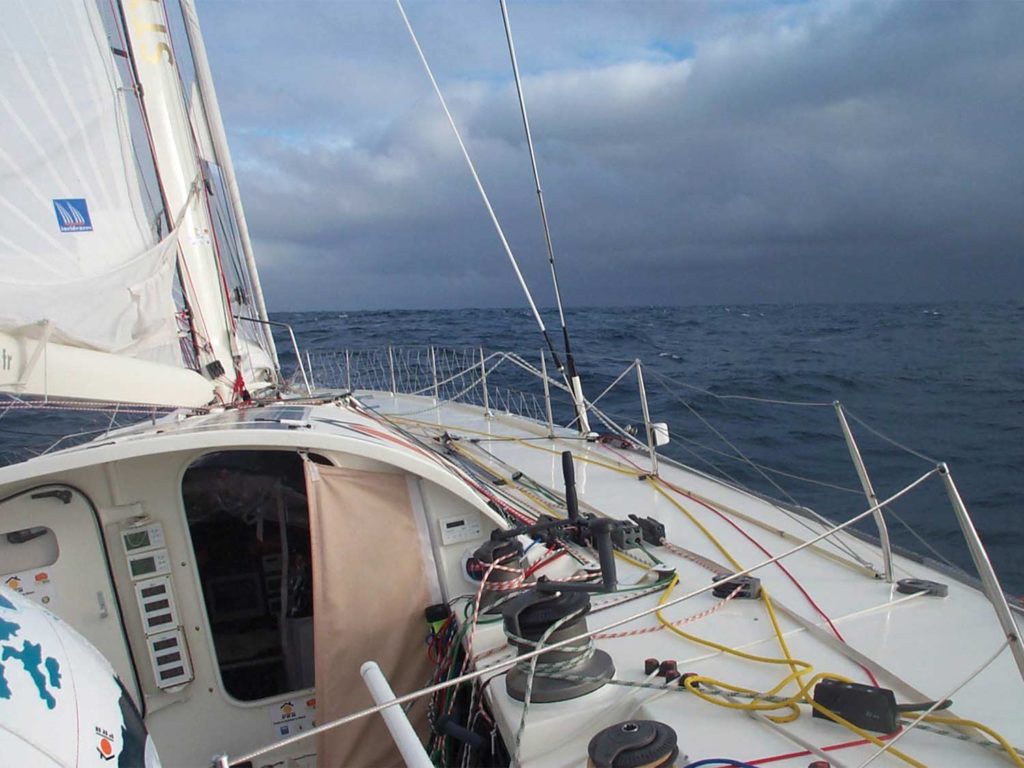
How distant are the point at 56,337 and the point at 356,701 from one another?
1.80 metres

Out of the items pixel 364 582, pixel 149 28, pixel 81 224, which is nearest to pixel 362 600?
pixel 364 582

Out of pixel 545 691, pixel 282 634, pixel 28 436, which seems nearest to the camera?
pixel 545 691

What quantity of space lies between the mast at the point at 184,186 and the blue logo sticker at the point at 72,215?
0.69m

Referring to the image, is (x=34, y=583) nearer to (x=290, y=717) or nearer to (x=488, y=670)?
(x=290, y=717)

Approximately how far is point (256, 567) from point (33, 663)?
7.05ft

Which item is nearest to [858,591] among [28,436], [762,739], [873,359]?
[762,739]

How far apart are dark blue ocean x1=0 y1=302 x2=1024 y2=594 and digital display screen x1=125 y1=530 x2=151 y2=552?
107 inches

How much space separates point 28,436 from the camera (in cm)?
959

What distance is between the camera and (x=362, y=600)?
9.24 feet

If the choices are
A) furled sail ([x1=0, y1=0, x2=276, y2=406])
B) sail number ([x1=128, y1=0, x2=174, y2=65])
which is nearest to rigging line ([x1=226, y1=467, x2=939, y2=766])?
furled sail ([x1=0, y1=0, x2=276, y2=406])

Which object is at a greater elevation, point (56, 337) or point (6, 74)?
point (6, 74)

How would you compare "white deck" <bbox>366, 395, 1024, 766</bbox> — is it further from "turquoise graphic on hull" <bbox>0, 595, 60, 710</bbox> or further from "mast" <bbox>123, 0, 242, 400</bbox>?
"mast" <bbox>123, 0, 242, 400</bbox>

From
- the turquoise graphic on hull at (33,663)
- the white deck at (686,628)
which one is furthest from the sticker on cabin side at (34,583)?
the turquoise graphic on hull at (33,663)

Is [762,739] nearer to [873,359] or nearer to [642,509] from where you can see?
[642,509]
